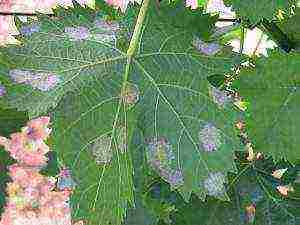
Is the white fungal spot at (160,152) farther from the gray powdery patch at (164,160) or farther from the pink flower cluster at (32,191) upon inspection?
the pink flower cluster at (32,191)

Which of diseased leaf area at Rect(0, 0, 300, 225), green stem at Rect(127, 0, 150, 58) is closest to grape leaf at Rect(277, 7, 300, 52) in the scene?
diseased leaf area at Rect(0, 0, 300, 225)

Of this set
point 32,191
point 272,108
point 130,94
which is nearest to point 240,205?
point 272,108

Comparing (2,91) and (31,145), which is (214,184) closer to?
(2,91)

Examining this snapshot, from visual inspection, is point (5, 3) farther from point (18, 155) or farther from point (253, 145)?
point (253, 145)

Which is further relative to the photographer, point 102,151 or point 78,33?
point 78,33

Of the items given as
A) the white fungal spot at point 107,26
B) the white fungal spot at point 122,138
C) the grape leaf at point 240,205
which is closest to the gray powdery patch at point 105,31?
the white fungal spot at point 107,26

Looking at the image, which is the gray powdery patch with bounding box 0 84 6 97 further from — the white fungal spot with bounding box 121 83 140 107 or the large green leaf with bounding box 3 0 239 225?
the white fungal spot with bounding box 121 83 140 107

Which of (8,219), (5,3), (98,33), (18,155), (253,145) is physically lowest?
(8,219)

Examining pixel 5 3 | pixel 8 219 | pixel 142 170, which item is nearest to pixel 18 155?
pixel 8 219
